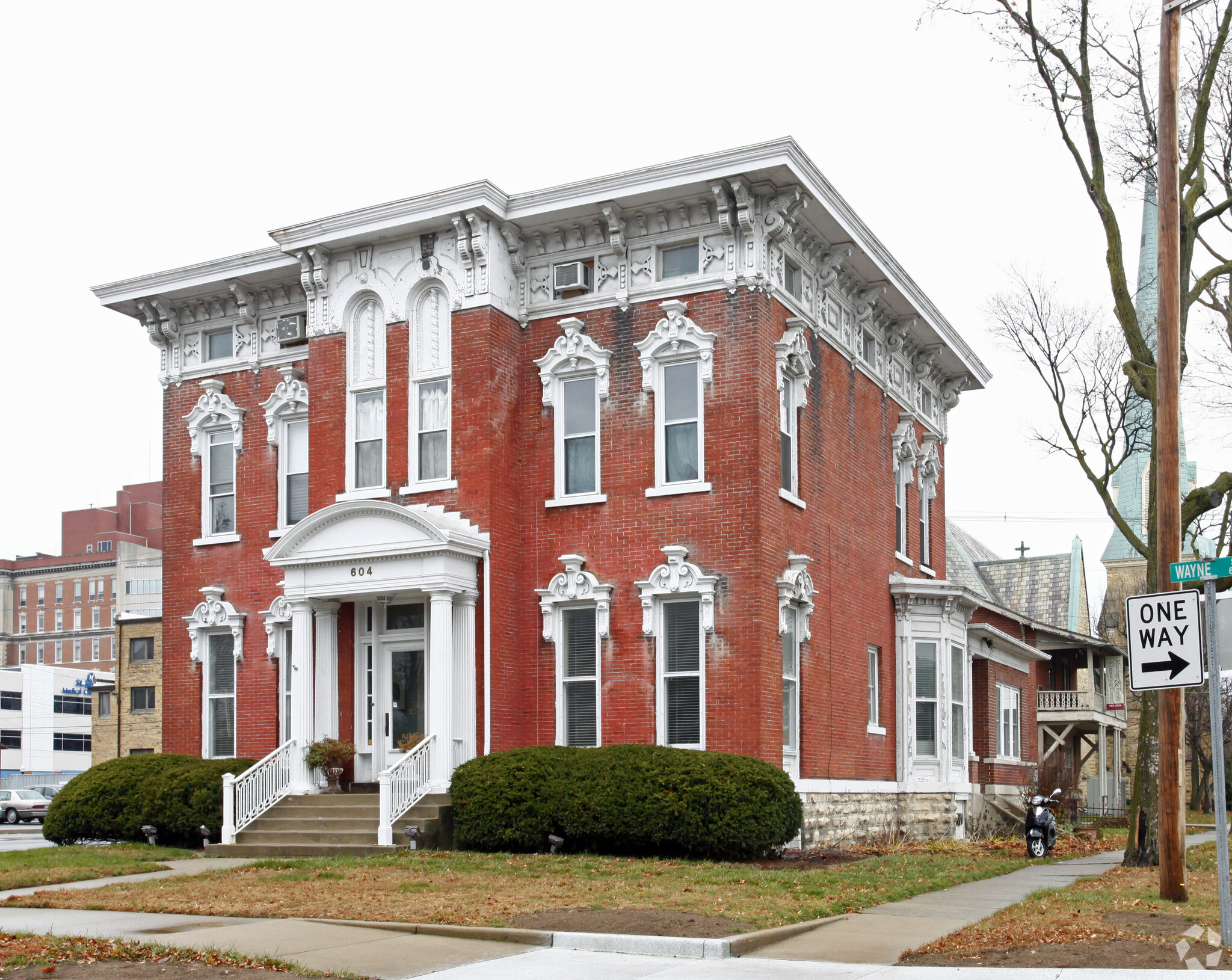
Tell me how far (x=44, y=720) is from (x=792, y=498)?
8654 cm

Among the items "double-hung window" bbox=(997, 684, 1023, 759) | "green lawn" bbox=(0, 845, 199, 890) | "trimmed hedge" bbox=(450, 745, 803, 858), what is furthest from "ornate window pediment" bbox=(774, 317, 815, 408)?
"double-hung window" bbox=(997, 684, 1023, 759)

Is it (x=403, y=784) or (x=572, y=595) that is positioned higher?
(x=572, y=595)

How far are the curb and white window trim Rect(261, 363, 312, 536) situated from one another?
555 inches

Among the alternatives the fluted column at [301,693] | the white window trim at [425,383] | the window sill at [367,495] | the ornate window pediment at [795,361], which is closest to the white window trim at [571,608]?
the white window trim at [425,383]

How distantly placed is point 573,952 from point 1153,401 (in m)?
11.8

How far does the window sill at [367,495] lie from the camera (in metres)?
23.3

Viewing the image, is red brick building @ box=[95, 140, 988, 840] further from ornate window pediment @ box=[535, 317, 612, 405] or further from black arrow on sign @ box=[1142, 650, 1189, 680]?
black arrow on sign @ box=[1142, 650, 1189, 680]

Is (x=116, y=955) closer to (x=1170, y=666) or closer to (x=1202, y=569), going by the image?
(x=1170, y=666)

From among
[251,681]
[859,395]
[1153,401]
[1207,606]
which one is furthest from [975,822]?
[1207,606]

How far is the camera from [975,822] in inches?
1142

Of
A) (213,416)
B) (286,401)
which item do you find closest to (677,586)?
(286,401)

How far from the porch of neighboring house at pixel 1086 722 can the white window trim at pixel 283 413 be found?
20.9m

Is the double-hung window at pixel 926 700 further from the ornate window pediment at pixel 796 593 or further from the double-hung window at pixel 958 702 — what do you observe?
the ornate window pediment at pixel 796 593

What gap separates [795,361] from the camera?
74.5ft
